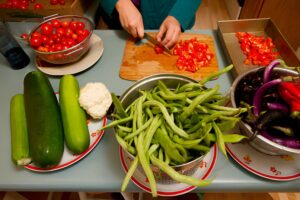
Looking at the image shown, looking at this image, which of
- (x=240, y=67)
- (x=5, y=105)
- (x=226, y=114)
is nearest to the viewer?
(x=226, y=114)

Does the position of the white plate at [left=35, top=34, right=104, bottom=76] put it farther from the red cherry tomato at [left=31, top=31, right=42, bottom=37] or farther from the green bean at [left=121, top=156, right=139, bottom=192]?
the green bean at [left=121, top=156, right=139, bottom=192]

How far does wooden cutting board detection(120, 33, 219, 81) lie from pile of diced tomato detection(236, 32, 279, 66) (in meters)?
0.15

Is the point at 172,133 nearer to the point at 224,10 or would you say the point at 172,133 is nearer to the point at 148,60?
the point at 148,60

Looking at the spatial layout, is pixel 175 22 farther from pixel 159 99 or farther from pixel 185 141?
pixel 185 141

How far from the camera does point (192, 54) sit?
936 millimetres

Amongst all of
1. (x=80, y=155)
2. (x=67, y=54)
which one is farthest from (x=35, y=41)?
(x=80, y=155)

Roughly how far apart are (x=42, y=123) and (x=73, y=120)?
84 millimetres

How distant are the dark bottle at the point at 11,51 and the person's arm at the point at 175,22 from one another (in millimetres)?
580

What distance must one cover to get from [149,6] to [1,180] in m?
1.02

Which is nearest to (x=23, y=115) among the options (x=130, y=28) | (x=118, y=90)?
(x=118, y=90)

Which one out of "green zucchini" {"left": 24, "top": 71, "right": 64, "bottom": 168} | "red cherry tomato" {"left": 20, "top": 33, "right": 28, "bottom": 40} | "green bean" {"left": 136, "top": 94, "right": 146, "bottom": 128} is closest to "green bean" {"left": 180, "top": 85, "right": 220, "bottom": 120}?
"green bean" {"left": 136, "top": 94, "right": 146, "bottom": 128}

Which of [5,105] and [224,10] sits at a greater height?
[5,105]

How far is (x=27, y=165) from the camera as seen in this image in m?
0.63

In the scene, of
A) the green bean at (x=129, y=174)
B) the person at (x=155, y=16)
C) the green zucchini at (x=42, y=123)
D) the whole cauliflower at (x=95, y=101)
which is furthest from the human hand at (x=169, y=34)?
the green bean at (x=129, y=174)
